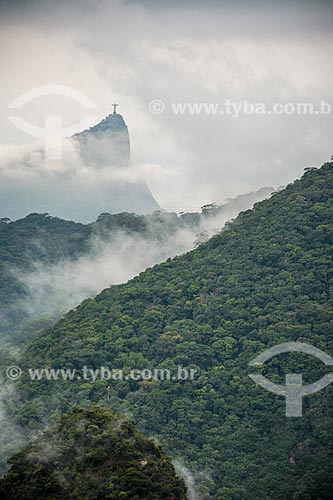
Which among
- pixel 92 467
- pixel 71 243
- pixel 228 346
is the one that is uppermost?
pixel 71 243

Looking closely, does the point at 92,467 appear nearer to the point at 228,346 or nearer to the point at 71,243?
the point at 228,346

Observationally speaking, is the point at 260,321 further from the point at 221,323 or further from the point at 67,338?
the point at 67,338

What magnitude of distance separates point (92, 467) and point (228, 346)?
12383mm

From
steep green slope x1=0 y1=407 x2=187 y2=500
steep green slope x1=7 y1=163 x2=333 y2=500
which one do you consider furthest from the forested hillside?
steep green slope x1=0 y1=407 x2=187 y2=500

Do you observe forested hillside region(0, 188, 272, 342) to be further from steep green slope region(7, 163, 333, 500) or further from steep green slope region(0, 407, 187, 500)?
steep green slope region(0, 407, 187, 500)

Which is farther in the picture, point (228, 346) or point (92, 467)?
point (228, 346)

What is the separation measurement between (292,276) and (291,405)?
7729mm

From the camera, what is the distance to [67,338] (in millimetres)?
42844

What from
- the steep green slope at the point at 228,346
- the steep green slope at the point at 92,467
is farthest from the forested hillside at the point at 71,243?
the steep green slope at the point at 92,467

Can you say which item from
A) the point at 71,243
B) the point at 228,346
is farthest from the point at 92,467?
the point at 71,243

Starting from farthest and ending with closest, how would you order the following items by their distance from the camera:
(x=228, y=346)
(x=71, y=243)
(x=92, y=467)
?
(x=71, y=243), (x=228, y=346), (x=92, y=467)

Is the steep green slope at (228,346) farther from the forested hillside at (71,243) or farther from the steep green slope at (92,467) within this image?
the forested hillside at (71,243)

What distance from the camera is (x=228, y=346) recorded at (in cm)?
4109

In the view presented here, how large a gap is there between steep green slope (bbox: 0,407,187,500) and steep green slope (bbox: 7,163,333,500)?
17.1ft
